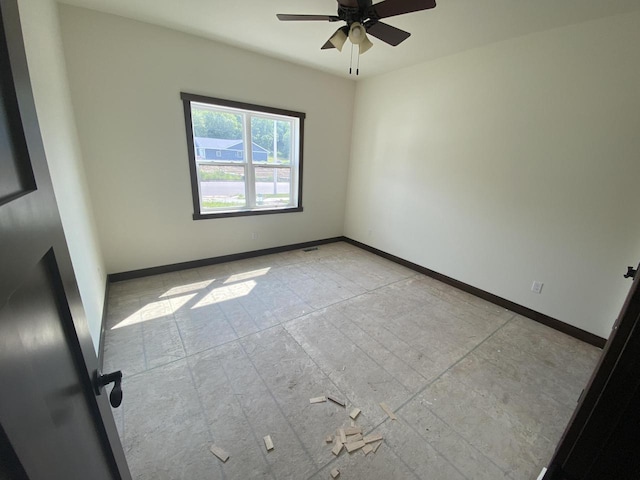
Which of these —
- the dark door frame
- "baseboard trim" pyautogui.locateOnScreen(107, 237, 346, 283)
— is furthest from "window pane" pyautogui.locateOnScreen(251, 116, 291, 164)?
the dark door frame

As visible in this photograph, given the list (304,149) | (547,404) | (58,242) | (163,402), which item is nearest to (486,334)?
(547,404)

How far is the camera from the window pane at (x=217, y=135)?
3.19 meters

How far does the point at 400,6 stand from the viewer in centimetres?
171

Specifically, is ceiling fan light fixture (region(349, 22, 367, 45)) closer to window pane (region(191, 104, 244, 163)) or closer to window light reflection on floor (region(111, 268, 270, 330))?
window pane (region(191, 104, 244, 163))

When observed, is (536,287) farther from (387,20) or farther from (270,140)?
(270,140)

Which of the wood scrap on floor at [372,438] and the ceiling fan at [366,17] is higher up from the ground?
the ceiling fan at [366,17]

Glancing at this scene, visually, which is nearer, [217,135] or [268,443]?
[268,443]

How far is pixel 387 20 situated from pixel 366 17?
25.1 inches

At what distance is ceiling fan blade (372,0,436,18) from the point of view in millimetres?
1650

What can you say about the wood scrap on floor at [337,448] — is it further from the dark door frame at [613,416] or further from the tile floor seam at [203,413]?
the dark door frame at [613,416]

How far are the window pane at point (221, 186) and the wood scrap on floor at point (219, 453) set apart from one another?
2.72 metres

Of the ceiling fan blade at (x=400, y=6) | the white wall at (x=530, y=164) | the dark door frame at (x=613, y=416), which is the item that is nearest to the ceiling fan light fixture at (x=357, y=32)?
the ceiling fan blade at (x=400, y=6)

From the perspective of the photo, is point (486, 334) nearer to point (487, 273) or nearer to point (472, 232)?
point (487, 273)

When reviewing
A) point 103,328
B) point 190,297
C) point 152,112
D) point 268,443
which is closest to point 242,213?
point 190,297
